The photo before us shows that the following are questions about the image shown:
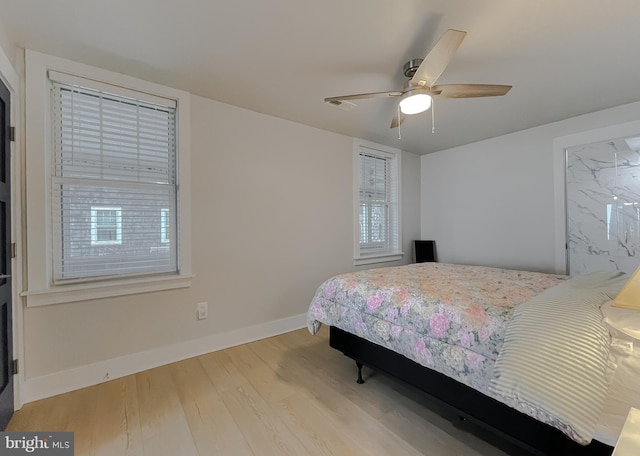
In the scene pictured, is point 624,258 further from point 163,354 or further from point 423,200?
point 163,354

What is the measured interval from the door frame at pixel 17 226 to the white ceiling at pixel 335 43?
0.37m

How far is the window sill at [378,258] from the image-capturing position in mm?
3562

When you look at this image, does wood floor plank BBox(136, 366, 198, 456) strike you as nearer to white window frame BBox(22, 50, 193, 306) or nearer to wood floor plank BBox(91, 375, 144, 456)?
wood floor plank BBox(91, 375, 144, 456)

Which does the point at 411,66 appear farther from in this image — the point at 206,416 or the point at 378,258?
the point at 206,416

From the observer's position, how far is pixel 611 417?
878 mm

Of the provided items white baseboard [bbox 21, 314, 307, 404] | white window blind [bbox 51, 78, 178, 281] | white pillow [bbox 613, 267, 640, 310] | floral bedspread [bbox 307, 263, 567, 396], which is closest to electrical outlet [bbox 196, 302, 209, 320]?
white baseboard [bbox 21, 314, 307, 404]

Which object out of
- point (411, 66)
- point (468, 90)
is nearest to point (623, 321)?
point (468, 90)

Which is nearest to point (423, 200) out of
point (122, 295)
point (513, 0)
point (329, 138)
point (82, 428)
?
point (329, 138)

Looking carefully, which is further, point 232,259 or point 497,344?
point 232,259

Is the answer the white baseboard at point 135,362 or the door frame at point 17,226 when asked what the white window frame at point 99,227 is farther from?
the white baseboard at point 135,362

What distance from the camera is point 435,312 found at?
1490 mm

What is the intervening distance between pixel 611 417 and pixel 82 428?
2.44 metres

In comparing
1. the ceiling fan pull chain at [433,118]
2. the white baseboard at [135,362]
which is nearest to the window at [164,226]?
the white baseboard at [135,362]

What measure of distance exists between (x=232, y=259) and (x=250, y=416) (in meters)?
1.36
